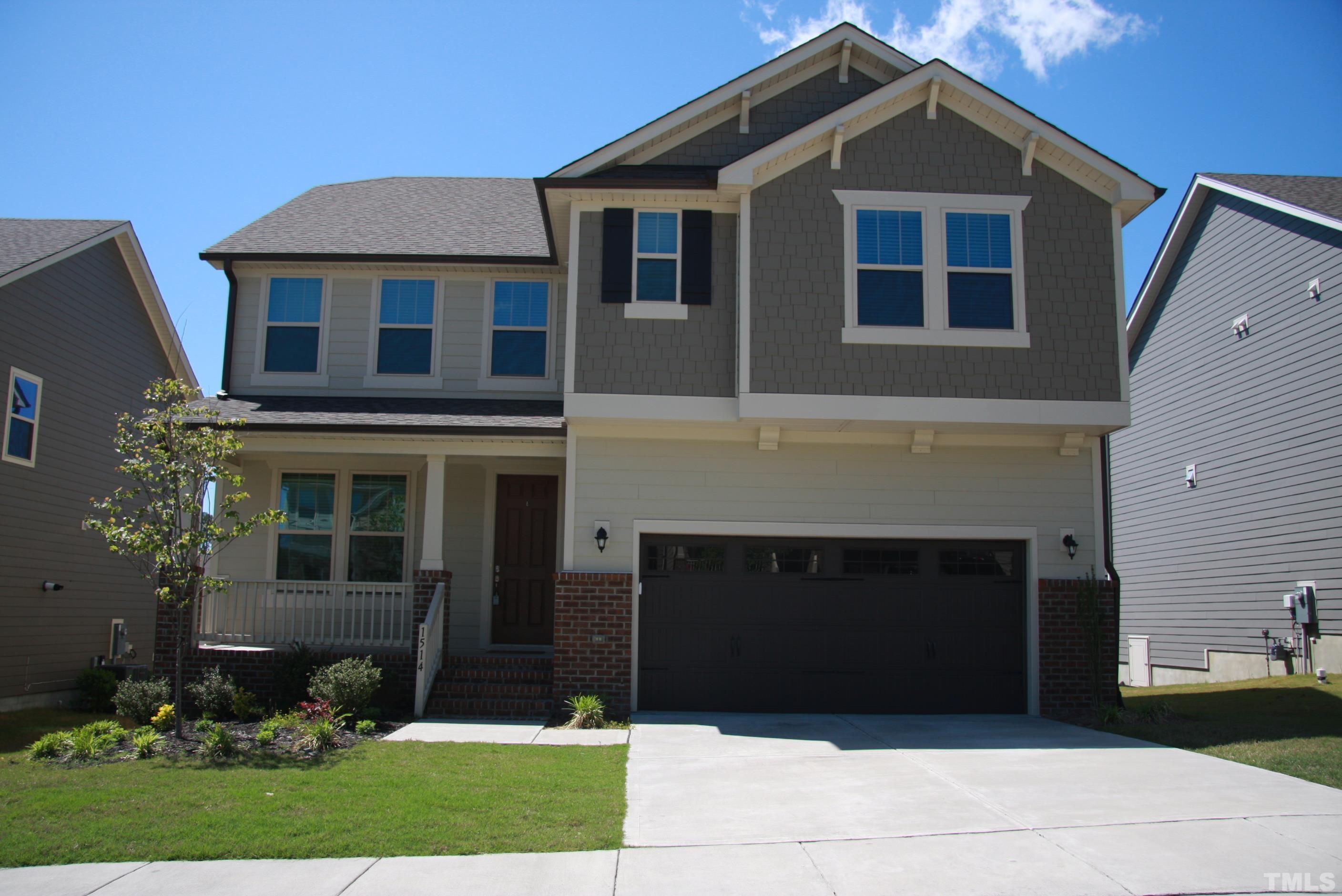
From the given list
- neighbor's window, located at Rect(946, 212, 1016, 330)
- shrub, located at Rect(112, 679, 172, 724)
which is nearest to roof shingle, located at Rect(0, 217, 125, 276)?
shrub, located at Rect(112, 679, 172, 724)

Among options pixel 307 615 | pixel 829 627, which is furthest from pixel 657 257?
pixel 307 615

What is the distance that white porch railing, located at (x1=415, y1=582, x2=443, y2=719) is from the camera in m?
10.8

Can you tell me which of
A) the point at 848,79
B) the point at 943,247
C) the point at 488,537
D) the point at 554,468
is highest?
the point at 848,79

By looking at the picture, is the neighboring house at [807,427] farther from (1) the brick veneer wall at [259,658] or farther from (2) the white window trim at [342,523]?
(2) the white window trim at [342,523]

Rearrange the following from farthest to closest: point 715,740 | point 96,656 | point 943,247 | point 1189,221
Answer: point 1189,221 → point 96,656 → point 943,247 → point 715,740

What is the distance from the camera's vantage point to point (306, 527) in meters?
13.1

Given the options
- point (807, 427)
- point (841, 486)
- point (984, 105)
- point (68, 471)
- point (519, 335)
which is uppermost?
point (984, 105)

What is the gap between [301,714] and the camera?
9836 mm

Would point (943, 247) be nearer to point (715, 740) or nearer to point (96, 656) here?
point (715, 740)

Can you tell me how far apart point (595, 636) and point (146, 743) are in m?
4.58

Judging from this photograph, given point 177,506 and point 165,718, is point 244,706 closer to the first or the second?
point 165,718

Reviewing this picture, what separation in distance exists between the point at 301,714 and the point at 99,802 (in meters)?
3.12

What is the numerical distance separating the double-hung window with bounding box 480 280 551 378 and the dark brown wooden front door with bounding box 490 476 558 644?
146 centimetres

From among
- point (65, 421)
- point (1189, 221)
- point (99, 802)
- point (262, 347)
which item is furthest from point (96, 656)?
point (1189, 221)
